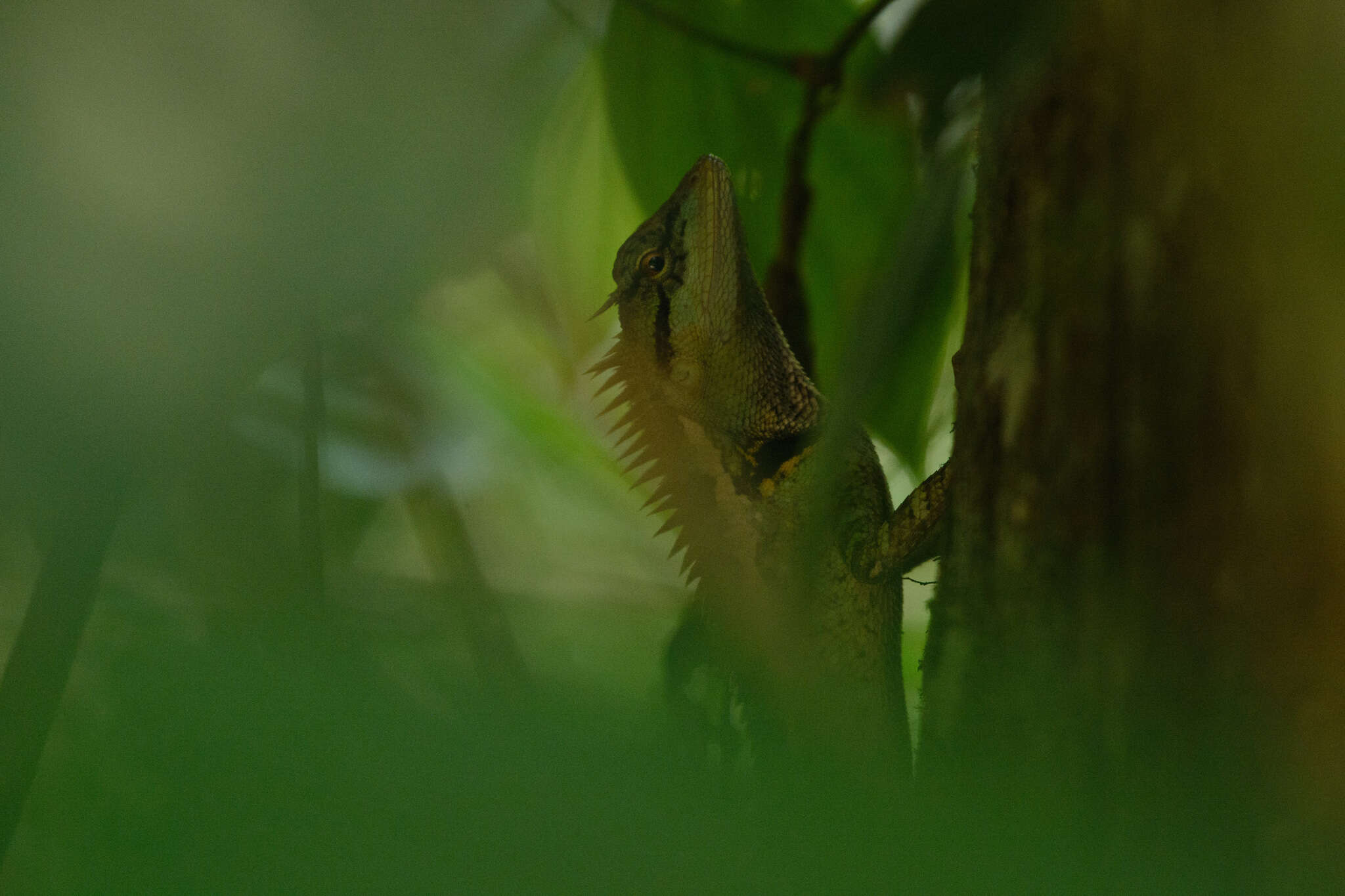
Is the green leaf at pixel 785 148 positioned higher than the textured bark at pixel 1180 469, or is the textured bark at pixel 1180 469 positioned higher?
the green leaf at pixel 785 148

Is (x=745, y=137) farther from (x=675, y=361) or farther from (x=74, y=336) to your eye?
(x=74, y=336)

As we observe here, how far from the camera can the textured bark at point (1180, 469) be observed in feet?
1.35

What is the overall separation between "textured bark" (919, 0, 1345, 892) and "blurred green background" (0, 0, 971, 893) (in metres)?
0.18

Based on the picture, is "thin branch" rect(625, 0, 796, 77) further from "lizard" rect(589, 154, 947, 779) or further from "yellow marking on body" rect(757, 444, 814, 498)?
"yellow marking on body" rect(757, 444, 814, 498)

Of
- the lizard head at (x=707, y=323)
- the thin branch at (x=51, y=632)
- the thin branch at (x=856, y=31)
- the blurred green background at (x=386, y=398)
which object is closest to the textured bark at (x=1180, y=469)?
the blurred green background at (x=386, y=398)

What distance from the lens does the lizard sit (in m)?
1.25

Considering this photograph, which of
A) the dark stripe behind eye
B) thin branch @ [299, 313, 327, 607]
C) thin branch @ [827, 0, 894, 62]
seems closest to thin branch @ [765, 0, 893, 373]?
thin branch @ [827, 0, 894, 62]

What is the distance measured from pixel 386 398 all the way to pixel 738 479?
558mm

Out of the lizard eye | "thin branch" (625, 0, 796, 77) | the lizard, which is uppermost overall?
"thin branch" (625, 0, 796, 77)

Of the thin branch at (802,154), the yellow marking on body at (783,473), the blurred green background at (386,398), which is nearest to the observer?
the blurred green background at (386,398)

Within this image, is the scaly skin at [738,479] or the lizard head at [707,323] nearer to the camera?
the scaly skin at [738,479]

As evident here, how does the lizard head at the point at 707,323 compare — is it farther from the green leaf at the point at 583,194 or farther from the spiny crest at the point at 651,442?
the green leaf at the point at 583,194

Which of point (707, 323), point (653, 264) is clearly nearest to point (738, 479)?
point (707, 323)

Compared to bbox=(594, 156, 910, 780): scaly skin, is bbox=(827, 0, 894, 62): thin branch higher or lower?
higher
